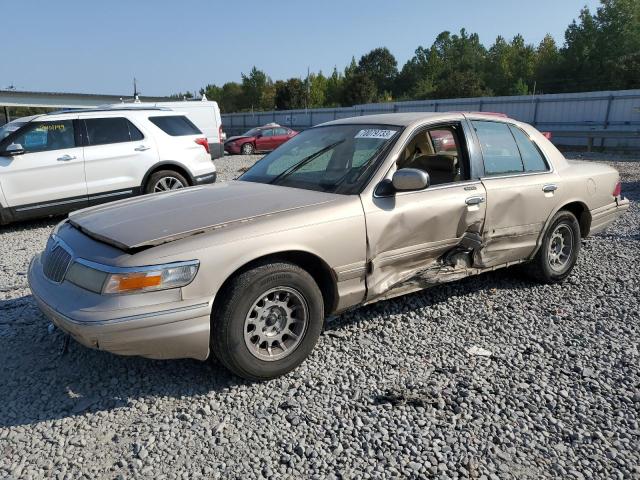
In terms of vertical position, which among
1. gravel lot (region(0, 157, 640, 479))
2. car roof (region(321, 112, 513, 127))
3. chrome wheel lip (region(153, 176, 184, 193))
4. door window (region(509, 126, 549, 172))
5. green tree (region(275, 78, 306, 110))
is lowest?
gravel lot (region(0, 157, 640, 479))

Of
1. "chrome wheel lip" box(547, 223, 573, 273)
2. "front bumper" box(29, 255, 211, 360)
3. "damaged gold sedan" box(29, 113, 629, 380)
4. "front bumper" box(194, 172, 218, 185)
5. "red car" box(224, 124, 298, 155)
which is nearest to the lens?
"front bumper" box(29, 255, 211, 360)

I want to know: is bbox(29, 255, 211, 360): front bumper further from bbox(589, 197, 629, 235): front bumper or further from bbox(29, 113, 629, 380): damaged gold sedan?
bbox(589, 197, 629, 235): front bumper

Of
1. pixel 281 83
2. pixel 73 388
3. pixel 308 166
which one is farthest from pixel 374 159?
pixel 281 83

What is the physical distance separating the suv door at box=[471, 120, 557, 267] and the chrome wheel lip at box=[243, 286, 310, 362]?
5.87ft

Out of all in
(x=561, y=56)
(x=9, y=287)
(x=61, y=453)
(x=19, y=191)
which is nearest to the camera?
(x=61, y=453)

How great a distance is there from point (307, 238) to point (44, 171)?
5.84 m

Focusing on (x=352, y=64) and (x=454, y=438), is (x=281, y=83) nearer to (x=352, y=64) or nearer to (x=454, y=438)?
(x=352, y=64)

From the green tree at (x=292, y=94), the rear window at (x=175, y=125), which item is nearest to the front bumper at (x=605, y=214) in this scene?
the rear window at (x=175, y=125)

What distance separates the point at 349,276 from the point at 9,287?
363 cm

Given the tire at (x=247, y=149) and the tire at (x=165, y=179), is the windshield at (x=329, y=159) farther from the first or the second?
the tire at (x=247, y=149)

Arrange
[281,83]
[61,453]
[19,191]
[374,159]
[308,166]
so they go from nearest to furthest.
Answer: [61,453] → [374,159] → [308,166] → [19,191] → [281,83]

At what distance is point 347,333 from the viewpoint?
3.95m

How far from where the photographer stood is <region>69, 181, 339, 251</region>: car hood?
9.85 ft

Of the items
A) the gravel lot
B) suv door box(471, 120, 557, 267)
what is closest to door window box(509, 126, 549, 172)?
suv door box(471, 120, 557, 267)
